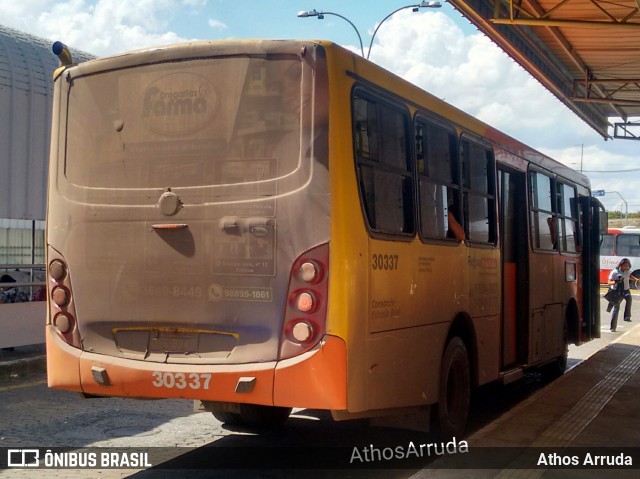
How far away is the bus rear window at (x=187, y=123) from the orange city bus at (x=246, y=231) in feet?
0.04

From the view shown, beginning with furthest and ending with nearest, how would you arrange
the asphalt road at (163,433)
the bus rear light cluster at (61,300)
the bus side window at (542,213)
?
the bus side window at (542,213), the asphalt road at (163,433), the bus rear light cluster at (61,300)

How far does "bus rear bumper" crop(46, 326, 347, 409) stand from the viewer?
5133 mm

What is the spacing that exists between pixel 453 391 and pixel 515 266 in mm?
2625

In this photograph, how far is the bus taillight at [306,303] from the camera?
5.16 meters

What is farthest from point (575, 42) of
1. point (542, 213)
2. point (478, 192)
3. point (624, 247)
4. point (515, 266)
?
point (624, 247)

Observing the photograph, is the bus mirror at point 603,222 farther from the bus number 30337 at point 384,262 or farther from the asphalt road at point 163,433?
the bus number 30337 at point 384,262

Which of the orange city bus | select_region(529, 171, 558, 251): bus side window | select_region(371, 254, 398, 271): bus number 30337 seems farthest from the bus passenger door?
select_region(371, 254, 398, 271): bus number 30337

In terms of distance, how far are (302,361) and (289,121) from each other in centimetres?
156

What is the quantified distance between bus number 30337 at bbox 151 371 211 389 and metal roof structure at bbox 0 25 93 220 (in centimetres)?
618

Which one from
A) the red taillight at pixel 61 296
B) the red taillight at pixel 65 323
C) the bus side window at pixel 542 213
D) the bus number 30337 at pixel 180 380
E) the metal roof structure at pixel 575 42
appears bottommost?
the bus number 30337 at pixel 180 380

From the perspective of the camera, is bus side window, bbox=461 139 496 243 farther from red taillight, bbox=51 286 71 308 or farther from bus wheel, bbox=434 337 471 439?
red taillight, bbox=51 286 71 308

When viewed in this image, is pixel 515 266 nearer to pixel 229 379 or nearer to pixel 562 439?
pixel 562 439

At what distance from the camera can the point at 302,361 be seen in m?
5.15

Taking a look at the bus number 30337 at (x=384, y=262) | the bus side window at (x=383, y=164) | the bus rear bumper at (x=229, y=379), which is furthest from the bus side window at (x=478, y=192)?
the bus rear bumper at (x=229, y=379)
